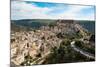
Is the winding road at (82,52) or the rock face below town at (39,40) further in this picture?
the winding road at (82,52)

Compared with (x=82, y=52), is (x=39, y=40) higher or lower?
higher

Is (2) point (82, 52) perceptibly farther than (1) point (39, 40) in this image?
Yes

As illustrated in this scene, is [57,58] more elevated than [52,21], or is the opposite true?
[52,21]

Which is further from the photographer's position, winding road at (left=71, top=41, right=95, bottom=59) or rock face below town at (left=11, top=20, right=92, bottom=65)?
winding road at (left=71, top=41, right=95, bottom=59)
